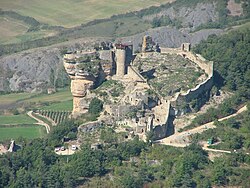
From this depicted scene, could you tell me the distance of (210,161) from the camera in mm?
68938

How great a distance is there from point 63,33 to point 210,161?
53496 mm

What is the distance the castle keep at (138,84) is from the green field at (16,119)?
6718 mm

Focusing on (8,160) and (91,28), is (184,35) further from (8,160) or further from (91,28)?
(8,160)

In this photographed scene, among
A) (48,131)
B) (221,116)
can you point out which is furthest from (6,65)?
(221,116)

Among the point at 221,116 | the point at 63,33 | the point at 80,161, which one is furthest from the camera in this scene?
the point at 63,33

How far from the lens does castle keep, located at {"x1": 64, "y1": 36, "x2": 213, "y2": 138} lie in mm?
71188

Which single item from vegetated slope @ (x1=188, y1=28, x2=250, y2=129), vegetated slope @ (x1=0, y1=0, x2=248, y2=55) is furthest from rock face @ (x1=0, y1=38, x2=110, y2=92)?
vegetated slope @ (x1=188, y1=28, x2=250, y2=129)

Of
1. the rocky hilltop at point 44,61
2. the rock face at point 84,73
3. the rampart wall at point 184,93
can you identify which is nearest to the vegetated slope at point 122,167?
the rampart wall at point 184,93

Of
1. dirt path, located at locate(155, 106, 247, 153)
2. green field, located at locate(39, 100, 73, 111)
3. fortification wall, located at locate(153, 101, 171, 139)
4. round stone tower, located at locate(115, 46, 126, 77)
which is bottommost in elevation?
green field, located at locate(39, 100, 73, 111)

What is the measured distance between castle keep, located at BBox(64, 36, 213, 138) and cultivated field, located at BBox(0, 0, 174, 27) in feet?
153

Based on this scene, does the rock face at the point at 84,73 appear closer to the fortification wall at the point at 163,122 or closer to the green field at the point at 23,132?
the green field at the point at 23,132

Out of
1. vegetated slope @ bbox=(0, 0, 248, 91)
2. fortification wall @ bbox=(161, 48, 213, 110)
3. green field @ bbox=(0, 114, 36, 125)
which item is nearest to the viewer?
fortification wall @ bbox=(161, 48, 213, 110)

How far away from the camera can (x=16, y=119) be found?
82.5 m

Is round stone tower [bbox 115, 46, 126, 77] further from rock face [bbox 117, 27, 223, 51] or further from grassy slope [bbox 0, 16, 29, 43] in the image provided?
grassy slope [bbox 0, 16, 29, 43]
